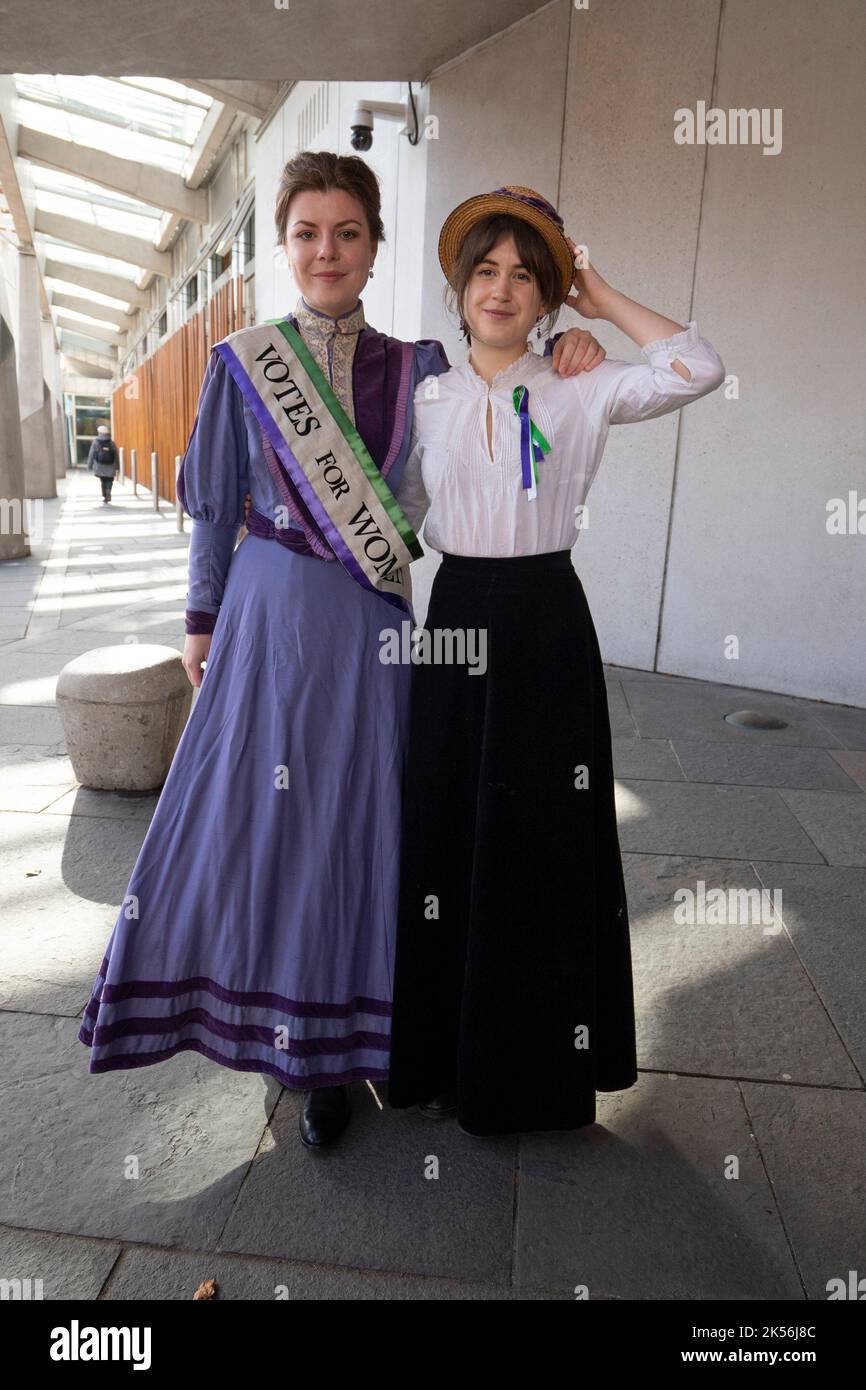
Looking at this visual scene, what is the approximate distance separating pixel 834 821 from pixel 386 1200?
8.49 feet

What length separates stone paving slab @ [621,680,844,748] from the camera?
479cm

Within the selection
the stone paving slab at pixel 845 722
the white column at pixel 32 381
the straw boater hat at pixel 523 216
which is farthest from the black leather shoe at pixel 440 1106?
the white column at pixel 32 381

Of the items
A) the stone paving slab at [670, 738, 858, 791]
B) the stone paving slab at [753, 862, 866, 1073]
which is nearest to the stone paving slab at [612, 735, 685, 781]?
the stone paving slab at [670, 738, 858, 791]

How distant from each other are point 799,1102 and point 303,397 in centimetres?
180

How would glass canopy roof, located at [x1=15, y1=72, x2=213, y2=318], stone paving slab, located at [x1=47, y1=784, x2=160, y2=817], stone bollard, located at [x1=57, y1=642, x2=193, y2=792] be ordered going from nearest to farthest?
stone paving slab, located at [x1=47, y1=784, x2=160, y2=817] < stone bollard, located at [x1=57, y1=642, x2=193, y2=792] < glass canopy roof, located at [x1=15, y1=72, x2=213, y2=318]

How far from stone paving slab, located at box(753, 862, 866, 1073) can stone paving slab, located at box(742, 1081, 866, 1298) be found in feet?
0.65

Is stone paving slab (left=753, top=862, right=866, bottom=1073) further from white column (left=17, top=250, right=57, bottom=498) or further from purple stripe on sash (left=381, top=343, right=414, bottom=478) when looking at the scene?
white column (left=17, top=250, right=57, bottom=498)

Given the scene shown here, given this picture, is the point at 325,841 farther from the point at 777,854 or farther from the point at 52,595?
the point at 52,595

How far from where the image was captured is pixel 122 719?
371cm

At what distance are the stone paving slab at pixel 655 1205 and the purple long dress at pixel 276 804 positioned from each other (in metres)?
0.42

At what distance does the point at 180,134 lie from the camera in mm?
14328

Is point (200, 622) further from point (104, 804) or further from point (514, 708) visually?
point (104, 804)

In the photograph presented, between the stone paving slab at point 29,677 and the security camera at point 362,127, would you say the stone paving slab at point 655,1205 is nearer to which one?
the stone paving slab at point 29,677

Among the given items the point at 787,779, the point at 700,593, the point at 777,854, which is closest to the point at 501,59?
the point at 700,593
